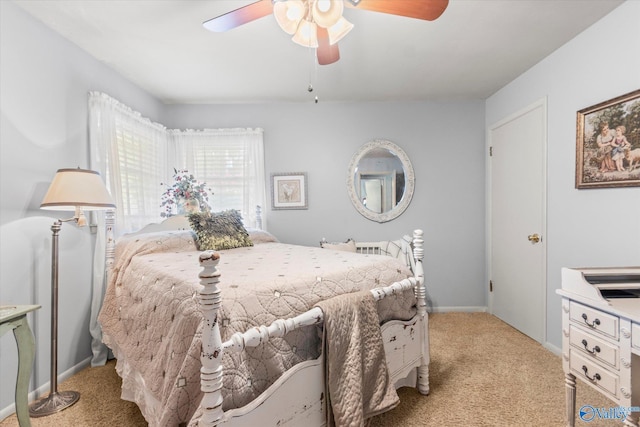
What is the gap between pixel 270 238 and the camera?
3158 mm

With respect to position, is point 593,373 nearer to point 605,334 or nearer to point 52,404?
point 605,334

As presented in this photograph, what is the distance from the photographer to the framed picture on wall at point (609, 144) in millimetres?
1949

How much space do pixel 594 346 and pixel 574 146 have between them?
1.67m

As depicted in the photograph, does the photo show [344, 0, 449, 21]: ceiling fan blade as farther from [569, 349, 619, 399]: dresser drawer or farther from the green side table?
the green side table

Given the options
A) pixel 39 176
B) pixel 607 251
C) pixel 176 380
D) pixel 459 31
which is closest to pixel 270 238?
pixel 39 176

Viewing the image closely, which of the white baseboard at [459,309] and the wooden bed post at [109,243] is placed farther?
the white baseboard at [459,309]

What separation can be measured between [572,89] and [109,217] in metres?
3.78

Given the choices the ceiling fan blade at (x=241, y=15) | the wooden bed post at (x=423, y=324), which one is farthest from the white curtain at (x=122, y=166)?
the wooden bed post at (x=423, y=324)

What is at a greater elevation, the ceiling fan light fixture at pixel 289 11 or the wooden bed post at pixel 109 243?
the ceiling fan light fixture at pixel 289 11

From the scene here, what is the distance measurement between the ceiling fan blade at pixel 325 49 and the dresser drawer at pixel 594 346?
1900 mm

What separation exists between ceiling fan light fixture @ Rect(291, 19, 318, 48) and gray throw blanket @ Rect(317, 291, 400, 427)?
1.34 metres

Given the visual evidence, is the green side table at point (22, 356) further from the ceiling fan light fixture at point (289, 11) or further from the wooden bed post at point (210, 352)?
the ceiling fan light fixture at point (289, 11)

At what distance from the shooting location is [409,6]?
1.41m

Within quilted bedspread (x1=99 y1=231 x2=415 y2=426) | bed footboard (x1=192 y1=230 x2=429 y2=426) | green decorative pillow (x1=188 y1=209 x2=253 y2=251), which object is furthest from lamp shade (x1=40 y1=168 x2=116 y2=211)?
bed footboard (x1=192 y1=230 x2=429 y2=426)
